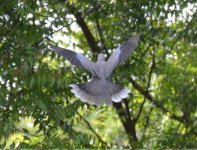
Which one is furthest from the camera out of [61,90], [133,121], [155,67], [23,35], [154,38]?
[133,121]

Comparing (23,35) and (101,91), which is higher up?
(23,35)

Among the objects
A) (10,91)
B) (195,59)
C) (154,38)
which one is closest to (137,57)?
(154,38)

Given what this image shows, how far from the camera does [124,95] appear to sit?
196 centimetres

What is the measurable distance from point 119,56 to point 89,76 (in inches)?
46.9

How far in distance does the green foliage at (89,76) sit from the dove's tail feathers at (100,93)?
2.89ft

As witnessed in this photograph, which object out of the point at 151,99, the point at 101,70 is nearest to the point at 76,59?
the point at 101,70

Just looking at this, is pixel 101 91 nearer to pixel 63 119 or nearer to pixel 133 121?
pixel 63 119

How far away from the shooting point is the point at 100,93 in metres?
1.92

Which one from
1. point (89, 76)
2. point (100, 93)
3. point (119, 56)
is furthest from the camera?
point (89, 76)

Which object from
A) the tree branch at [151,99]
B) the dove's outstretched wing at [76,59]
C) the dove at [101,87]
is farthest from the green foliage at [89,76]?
the dove at [101,87]

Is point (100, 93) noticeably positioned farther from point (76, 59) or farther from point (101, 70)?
point (76, 59)

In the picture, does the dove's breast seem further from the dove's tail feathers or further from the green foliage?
the green foliage

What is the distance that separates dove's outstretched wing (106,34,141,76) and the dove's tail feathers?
6cm

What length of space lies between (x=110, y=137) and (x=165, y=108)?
3.08 m
